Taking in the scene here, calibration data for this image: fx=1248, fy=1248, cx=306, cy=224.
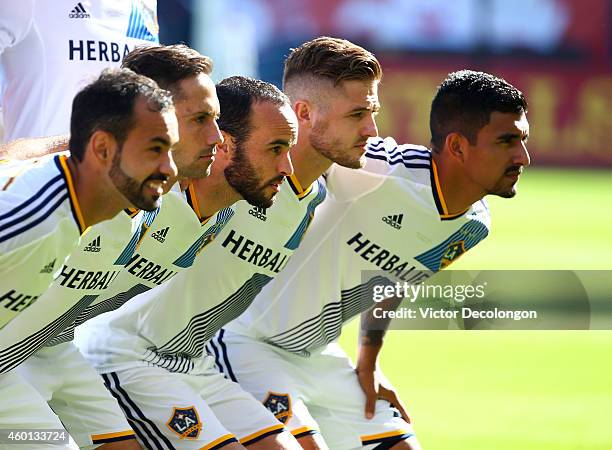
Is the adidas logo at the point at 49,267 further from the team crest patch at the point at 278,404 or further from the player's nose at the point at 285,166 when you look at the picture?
the team crest patch at the point at 278,404

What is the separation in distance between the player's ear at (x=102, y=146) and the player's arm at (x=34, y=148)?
59cm

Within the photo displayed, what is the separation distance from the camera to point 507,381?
9.60 meters

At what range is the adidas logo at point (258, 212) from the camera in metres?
5.87

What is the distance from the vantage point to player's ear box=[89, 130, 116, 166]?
14.1ft

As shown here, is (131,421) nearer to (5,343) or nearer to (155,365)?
(155,365)

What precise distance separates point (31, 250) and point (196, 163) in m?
1.03

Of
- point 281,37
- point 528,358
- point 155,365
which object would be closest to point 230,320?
point 155,365

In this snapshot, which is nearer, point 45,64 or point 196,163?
point 196,163

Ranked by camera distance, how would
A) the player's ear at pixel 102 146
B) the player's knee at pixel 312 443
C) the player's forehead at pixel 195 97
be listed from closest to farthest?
1. the player's ear at pixel 102 146
2. the player's forehead at pixel 195 97
3. the player's knee at pixel 312 443

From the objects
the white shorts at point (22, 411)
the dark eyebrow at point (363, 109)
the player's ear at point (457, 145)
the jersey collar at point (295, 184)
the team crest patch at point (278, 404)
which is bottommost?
the team crest patch at point (278, 404)

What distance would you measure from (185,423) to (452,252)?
1.76m

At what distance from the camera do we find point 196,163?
16.7 ft

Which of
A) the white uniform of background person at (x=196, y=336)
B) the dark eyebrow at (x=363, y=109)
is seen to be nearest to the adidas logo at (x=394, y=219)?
the white uniform of background person at (x=196, y=336)

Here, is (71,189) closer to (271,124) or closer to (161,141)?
(161,141)
